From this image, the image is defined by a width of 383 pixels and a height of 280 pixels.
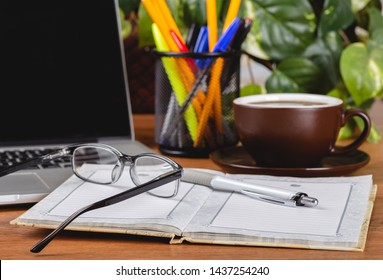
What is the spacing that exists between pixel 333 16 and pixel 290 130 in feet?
1.11

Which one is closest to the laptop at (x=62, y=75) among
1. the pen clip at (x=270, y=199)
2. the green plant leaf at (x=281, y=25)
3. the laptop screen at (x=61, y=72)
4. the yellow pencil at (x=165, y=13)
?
the laptop screen at (x=61, y=72)

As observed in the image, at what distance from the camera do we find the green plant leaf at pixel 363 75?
1.01 meters

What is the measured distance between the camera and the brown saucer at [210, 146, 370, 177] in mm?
809

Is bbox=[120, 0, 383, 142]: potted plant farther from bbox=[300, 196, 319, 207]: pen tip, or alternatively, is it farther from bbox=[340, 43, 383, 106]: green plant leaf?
bbox=[300, 196, 319, 207]: pen tip

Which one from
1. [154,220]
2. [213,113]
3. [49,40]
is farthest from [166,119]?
[154,220]

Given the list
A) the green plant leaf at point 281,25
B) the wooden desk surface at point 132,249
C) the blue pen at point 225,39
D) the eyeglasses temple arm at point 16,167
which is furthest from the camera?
the green plant leaf at point 281,25

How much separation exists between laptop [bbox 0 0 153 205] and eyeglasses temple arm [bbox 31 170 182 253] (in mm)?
304

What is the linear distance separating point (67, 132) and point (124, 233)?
1.32 ft

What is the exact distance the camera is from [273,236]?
23.5 inches

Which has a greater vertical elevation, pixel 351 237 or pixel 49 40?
pixel 49 40

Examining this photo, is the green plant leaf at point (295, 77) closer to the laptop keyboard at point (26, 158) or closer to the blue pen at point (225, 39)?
the blue pen at point (225, 39)

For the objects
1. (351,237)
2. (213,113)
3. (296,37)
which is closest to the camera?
(351,237)

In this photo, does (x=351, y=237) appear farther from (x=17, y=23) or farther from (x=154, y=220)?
(x=17, y=23)

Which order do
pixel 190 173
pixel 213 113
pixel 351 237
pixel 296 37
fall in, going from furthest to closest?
pixel 296 37 < pixel 213 113 < pixel 190 173 < pixel 351 237
